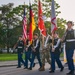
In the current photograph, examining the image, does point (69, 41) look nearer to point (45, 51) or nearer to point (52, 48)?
point (52, 48)

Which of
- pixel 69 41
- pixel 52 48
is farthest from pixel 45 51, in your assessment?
pixel 69 41

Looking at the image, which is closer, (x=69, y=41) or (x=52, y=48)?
(x=69, y=41)

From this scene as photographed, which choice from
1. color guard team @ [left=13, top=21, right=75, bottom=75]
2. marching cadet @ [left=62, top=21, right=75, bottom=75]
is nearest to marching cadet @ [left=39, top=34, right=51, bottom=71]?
color guard team @ [left=13, top=21, right=75, bottom=75]

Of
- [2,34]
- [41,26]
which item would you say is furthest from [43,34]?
[2,34]

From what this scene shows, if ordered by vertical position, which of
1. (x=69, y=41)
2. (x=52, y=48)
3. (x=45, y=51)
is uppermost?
(x=69, y=41)

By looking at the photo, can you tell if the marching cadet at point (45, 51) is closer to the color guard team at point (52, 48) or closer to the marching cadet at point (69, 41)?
the color guard team at point (52, 48)

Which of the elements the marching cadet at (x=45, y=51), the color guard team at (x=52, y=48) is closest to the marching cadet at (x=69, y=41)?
the color guard team at (x=52, y=48)

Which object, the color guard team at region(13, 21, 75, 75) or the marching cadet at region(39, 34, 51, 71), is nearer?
the color guard team at region(13, 21, 75, 75)

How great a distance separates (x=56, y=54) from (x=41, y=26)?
2252mm

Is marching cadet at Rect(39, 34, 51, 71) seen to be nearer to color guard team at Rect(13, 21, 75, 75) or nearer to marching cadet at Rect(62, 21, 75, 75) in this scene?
color guard team at Rect(13, 21, 75, 75)

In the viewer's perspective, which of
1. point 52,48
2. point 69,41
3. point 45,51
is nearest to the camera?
point 69,41

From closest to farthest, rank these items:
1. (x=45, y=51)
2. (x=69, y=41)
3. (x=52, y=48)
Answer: (x=69, y=41) → (x=52, y=48) → (x=45, y=51)

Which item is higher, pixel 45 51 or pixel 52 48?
pixel 52 48

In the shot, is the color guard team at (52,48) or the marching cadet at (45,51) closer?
the color guard team at (52,48)
